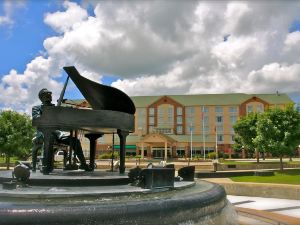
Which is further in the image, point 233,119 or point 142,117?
point 142,117

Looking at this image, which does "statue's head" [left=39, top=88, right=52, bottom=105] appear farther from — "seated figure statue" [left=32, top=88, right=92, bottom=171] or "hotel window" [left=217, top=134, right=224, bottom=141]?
"hotel window" [left=217, top=134, right=224, bottom=141]

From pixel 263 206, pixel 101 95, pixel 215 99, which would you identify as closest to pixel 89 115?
pixel 101 95

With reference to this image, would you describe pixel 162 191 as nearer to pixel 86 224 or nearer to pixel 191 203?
pixel 191 203

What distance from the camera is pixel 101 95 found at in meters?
9.02

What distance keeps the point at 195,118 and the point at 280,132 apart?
2318 inches

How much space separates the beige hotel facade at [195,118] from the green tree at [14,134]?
44713 millimetres

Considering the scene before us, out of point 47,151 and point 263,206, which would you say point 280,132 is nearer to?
point 263,206

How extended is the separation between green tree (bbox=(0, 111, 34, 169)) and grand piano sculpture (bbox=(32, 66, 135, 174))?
30922mm

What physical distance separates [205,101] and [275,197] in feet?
258

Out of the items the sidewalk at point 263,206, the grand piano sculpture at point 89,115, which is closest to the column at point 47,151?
the grand piano sculpture at point 89,115

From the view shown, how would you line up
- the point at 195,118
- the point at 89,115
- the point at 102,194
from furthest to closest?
the point at 195,118, the point at 89,115, the point at 102,194

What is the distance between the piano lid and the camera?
337 inches

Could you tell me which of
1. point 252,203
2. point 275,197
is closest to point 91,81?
point 252,203

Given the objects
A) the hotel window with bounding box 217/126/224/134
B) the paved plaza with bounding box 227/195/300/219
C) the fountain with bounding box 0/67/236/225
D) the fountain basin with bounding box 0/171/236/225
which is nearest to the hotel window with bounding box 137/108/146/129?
the hotel window with bounding box 217/126/224/134
